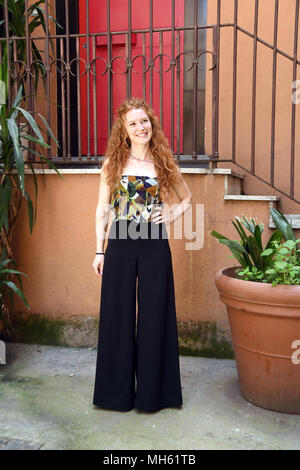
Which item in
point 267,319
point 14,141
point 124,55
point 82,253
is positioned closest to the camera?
point 267,319

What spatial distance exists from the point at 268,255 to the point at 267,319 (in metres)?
0.36

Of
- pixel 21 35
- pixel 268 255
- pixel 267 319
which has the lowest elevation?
pixel 267 319

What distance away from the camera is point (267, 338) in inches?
86.9

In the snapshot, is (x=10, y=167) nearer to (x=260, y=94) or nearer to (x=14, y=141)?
(x=14, y=141)

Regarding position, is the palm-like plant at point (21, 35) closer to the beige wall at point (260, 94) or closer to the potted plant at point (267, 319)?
the beige wall at point (260, 94)

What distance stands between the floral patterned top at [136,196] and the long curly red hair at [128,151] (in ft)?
0.14

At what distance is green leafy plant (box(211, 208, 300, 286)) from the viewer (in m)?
2.17

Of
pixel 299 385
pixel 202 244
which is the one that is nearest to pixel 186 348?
pixel 202 244

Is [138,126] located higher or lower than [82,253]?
higher

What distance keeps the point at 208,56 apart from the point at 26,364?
2.95 metres

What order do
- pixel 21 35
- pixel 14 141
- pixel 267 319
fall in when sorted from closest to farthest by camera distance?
pixel 267 319 < pixel 14 141 < pixel 21 35

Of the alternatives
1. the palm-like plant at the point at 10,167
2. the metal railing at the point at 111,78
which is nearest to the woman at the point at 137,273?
the palm-like plant at the point at 10,167

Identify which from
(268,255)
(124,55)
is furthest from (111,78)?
(268,255)

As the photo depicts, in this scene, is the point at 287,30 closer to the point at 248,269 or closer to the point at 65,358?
the point at 248,269
